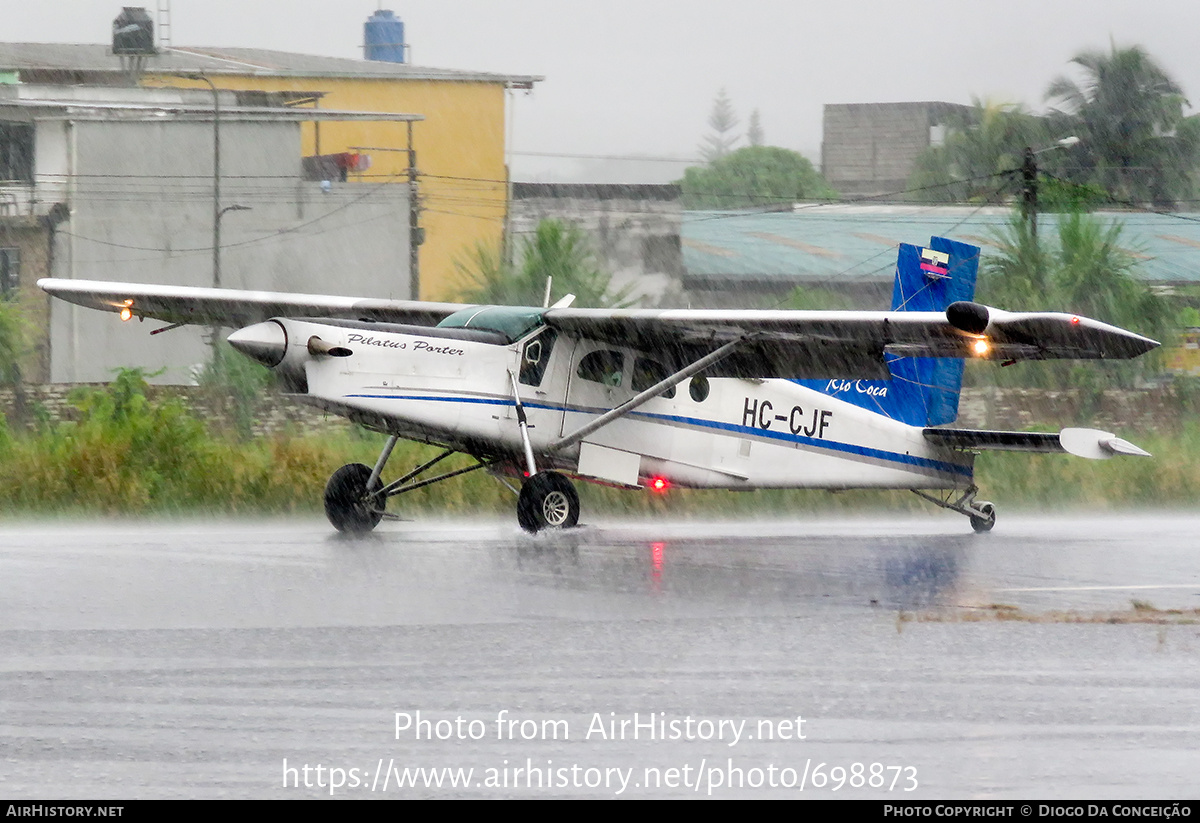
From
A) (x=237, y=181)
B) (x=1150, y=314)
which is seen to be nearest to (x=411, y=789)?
(x=1150, y=314)

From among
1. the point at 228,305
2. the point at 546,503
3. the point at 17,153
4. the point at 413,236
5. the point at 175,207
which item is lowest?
the point at 546,503

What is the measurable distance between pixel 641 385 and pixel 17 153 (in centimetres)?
3220

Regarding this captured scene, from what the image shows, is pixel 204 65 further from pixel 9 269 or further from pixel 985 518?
pixel 985 518

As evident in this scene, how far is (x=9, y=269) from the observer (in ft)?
141

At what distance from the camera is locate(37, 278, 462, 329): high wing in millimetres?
17156

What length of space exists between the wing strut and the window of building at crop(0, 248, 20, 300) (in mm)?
30824

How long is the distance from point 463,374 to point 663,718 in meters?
8.08

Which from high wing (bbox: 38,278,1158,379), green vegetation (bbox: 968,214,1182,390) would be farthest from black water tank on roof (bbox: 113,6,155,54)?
high wing (bbox: 38,278,1158,379)

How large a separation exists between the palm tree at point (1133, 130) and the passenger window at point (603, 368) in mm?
45600

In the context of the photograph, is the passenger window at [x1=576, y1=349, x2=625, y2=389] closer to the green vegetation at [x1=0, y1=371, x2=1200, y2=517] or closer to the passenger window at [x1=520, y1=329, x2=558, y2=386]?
the passenger window at [x1=520, y1=329, x2=558, y2=386]

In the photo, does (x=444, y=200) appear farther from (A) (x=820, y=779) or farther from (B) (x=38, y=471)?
(A) (x=820, y=779)

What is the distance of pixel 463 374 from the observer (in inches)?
579

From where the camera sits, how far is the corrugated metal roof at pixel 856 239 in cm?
4731

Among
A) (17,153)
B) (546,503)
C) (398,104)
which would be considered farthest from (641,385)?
(398,104)
